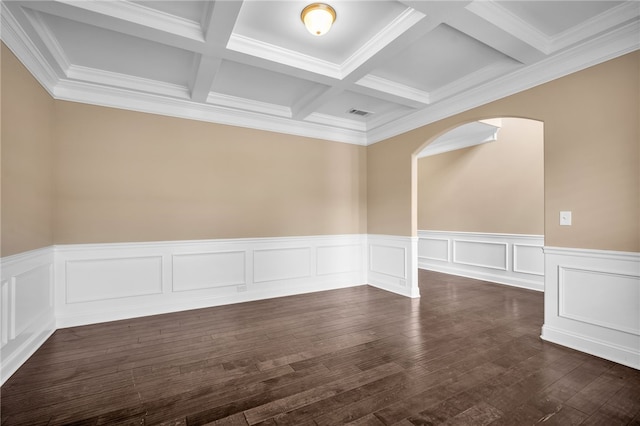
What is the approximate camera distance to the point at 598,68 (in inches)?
110

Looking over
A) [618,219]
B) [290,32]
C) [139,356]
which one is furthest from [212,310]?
[618,219]

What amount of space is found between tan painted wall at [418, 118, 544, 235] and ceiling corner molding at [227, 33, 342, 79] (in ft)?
12.9

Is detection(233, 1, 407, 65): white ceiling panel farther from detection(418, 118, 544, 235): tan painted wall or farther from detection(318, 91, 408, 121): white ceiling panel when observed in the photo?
detection(418, 118, 544, 235): tan painted wall

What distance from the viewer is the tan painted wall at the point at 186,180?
365 cm

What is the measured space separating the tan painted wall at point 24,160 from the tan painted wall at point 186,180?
276 mm

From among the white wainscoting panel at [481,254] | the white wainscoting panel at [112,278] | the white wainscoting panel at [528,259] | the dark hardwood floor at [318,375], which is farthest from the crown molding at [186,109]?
the white wainscoting panel at [528,259]

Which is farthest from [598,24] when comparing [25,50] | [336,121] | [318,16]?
[25,50]

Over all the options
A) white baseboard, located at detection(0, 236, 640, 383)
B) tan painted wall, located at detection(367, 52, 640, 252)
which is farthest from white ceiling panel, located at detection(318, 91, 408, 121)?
white baseboard, located at detection(0, 236, 640, 383)

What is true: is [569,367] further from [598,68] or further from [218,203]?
[218,203]

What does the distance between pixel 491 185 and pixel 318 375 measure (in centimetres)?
517

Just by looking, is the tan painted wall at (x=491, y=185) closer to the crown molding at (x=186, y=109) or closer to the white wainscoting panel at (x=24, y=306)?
the crown molding at (x=186, y=109)

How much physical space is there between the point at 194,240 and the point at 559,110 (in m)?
4.62

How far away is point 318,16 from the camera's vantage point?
2.46 metres

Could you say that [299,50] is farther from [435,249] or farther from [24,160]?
[435,249]
